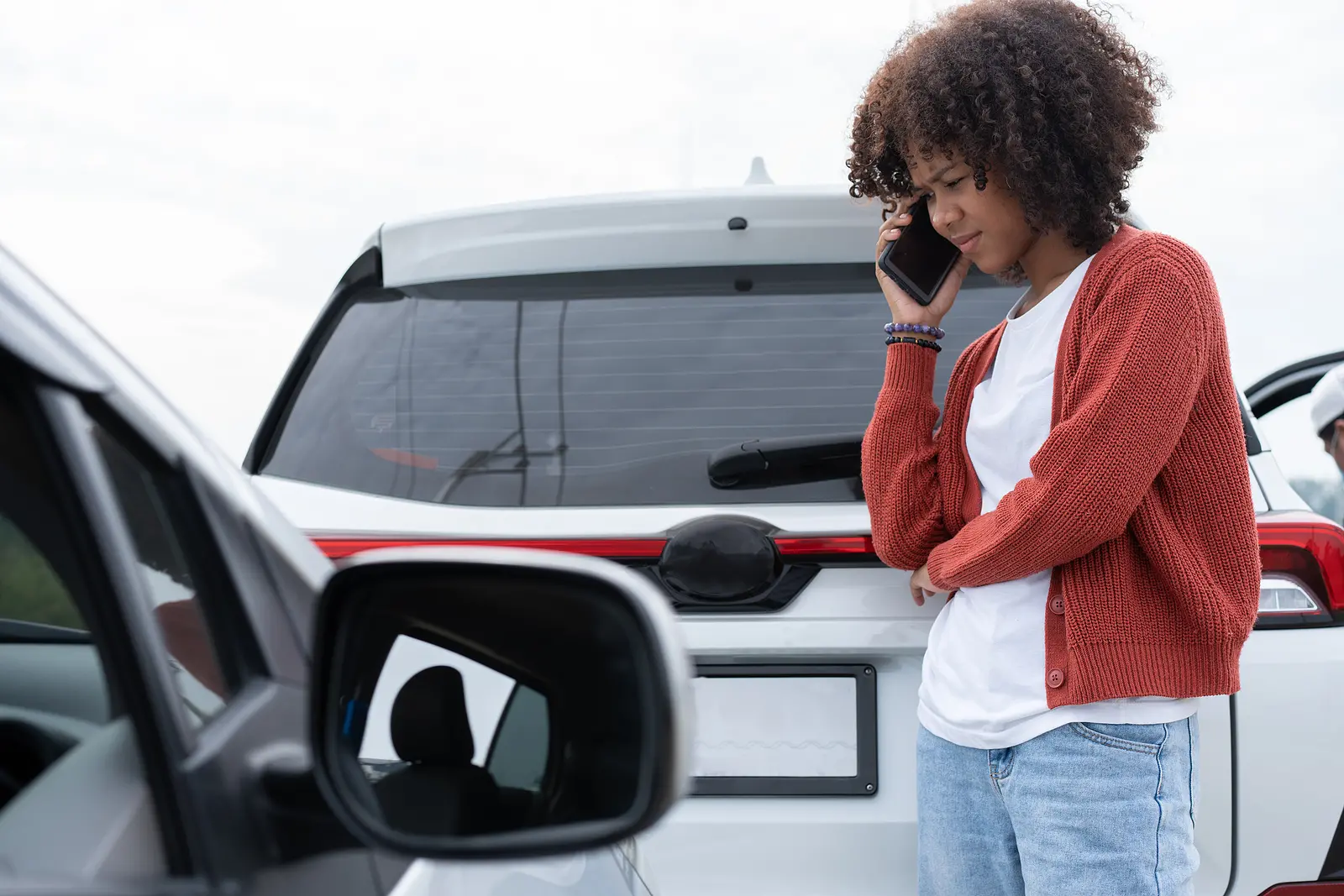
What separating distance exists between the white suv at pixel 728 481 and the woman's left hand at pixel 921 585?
4 cm

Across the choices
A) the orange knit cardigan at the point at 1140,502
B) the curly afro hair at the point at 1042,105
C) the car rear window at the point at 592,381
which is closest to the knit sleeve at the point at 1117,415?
the orange knit cardigan at the point at 1140,502

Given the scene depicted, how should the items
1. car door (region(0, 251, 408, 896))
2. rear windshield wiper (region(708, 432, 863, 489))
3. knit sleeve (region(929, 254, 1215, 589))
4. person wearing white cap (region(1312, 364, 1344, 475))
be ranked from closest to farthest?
car door (region(0, 251, 408, 896))
knit sleeve (region(929, 254, 1215, 589))
rear windshield wiper (region(708, 432, 863, 489))
person wearing white cap (region(1312, 364, 1344, 475))

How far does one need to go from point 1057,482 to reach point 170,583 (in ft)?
3.19

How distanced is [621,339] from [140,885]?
1.47 meters

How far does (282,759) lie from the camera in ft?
2.88

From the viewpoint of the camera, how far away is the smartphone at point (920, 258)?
1750 mm

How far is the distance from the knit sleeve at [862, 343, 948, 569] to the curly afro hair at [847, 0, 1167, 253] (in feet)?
0.90

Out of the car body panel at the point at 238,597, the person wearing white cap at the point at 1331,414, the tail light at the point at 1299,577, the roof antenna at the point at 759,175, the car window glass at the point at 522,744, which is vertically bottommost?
the person wearing white cap at the point at 1331,414

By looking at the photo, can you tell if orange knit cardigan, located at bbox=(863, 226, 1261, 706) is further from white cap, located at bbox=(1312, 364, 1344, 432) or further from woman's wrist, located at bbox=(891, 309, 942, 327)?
white cap, located at bbox=(1312, 364, 1344, 432)

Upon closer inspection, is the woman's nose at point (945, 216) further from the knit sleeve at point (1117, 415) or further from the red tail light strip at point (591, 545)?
the red tail light strip at point (591, 545)

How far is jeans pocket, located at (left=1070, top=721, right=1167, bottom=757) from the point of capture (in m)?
1.43

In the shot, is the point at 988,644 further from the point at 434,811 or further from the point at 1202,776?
the point at 434,811

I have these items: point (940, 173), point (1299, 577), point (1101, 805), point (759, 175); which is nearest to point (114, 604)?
point (1101, 805)

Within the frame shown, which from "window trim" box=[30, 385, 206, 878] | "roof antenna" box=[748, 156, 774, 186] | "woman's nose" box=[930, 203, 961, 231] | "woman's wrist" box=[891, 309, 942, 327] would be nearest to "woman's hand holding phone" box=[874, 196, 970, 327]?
"woman's wrist" box=[891, 309, 942, 327]
